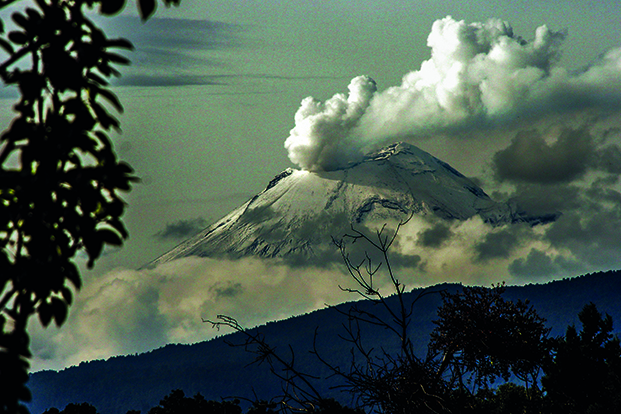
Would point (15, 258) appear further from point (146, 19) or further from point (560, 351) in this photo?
point (560, 351)

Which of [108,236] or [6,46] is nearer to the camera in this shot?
[108,236]

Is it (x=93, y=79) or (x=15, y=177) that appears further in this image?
(x=93, y=79)

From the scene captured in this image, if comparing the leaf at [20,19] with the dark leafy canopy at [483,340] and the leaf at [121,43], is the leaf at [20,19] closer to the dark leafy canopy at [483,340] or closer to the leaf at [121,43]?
the leaf at [121,43]

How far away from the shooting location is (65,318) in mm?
2584

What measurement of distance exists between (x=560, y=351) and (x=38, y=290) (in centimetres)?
3520

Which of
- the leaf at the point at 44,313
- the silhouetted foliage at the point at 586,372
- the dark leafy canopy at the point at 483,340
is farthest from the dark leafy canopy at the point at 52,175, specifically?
the silhouetted foliage at the point at 586,372

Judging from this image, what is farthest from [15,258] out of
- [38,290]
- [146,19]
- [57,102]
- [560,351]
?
[560,351]

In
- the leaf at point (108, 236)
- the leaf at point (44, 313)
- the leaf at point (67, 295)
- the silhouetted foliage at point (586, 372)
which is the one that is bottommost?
the leaf at point (44, 313)

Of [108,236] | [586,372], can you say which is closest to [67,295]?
[108,236]

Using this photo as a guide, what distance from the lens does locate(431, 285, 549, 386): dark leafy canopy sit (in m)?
6.30

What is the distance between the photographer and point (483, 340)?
9102 millimetres

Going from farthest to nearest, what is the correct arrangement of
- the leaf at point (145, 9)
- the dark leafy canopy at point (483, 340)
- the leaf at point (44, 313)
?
the dark leafy canopy at point (483, 340) < the leaf at point (44, 313) < the leaf at point (145, 9)

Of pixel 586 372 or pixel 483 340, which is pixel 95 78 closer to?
pixel 483 340

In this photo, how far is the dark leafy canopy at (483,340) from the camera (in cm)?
630
